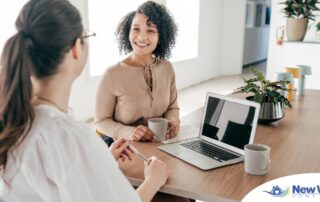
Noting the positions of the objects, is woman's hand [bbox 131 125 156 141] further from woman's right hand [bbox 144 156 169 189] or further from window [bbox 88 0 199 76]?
window [bbox 88 0 199 76]

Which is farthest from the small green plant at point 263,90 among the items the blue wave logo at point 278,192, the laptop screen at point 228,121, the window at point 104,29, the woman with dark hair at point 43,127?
the window at point 104,29

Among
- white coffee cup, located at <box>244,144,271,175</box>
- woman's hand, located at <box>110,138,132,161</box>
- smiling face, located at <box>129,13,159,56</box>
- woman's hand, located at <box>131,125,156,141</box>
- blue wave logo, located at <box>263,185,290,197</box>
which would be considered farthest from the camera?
smiling face, located at <box>129,13,159,56</box>

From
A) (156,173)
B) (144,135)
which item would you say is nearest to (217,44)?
(144,135)

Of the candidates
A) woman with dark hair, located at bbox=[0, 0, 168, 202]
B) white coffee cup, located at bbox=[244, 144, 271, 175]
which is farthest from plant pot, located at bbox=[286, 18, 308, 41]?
woman with dark hair, located at bbox=[0, 0, 168, 202]

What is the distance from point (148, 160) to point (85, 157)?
0.49 meters

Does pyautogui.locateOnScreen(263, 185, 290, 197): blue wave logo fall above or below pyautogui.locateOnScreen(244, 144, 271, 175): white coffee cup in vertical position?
below

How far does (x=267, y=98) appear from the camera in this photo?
182 cm

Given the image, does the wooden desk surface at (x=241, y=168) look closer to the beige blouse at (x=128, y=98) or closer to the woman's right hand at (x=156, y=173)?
the woman's right hand at (x=156, y=173)

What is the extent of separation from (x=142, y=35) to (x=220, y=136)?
0.72 metres

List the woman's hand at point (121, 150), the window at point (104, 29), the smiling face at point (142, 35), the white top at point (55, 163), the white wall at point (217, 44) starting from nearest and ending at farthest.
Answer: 1. the white top at point (55, 163)
2. the woman's hand at point (121, 150)
3. the smiling face at point (142, 35)
4. the window at point (104, 29)
5. the white wall at point (217, 44)

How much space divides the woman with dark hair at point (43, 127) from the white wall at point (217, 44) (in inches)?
218

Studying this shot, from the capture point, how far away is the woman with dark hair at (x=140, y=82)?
179 cm

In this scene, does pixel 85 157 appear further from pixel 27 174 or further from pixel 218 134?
pixel 218 134

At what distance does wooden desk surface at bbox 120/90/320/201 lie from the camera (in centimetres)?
112
